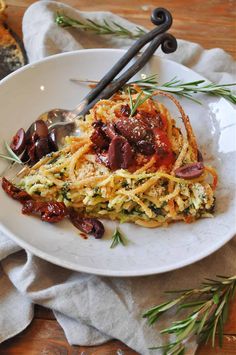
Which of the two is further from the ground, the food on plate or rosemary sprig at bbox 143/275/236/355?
the food on plate

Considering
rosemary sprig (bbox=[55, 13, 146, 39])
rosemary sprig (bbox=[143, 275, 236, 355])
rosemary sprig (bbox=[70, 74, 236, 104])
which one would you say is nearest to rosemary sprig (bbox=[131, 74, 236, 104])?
rosemary sprig (bbox=[70, 74, 236, 104])

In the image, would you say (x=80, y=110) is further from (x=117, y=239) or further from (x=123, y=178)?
(x=117, y=239)

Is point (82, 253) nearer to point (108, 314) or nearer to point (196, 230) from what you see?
point (108, 314)

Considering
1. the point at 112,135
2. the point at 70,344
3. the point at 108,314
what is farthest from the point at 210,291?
the point at 112,135

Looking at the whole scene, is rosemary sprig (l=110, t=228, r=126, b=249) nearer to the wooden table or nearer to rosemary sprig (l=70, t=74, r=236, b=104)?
rosemary sprig (l=70, t=74, r=236, b=104)

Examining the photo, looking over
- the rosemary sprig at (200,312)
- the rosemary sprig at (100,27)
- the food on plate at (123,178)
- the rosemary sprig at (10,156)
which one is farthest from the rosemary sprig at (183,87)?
the rosemary sprig at (200,312)
